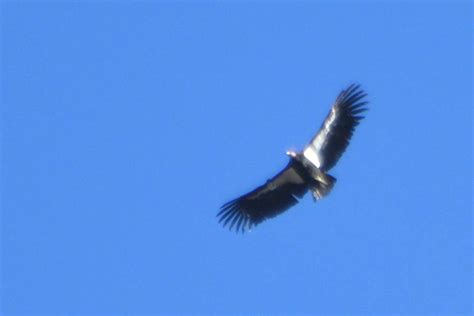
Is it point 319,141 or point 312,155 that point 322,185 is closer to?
point 312,155

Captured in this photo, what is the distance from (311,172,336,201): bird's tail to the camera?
3866 cm

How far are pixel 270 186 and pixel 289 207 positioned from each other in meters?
0.62

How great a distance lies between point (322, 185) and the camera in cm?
3878

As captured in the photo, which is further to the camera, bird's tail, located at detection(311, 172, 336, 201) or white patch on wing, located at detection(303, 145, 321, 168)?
white patch on wing, located at detection(303, 145, 321, 168)

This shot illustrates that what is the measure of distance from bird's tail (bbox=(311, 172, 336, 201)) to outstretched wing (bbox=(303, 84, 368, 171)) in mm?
280

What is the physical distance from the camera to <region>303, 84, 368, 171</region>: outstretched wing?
38938 millimetres

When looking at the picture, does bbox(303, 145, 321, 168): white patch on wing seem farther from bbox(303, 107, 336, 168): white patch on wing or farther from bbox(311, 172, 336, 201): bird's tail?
bbox(311, 172, 336, 201): bird's tail

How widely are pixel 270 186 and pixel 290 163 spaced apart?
1325 mm

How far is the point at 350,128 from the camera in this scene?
128ft

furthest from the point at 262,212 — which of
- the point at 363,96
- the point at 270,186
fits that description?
the point at 363,96

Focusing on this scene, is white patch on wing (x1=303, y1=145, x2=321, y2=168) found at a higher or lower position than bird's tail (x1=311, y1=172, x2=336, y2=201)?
higher

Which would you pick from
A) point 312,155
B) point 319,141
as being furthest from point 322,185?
point 319,141

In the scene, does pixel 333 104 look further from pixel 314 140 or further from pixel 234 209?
pixel 234 209

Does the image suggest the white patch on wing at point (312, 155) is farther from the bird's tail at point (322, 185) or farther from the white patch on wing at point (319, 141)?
the bird's tail at point (322, 185)
